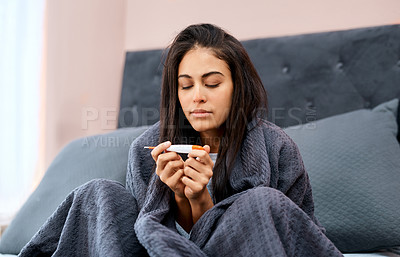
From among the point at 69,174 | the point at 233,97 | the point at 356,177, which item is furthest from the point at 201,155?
the point at 69,174

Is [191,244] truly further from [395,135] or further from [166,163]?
[395,135]

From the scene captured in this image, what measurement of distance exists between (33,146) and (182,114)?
1190 millimetres

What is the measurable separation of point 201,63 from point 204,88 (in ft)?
0.22

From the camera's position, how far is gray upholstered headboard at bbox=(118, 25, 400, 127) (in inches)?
65.7

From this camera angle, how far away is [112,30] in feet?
7.88

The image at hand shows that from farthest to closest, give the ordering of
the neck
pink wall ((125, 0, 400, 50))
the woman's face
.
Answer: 1. pink wall ((125, 0, 400, 50))
2. the neck
3. the woman's face

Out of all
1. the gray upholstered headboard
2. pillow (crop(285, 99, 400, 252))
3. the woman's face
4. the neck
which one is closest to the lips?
the woman's face

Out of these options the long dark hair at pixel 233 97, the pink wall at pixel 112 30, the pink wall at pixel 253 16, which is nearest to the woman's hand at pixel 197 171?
the long dark hair at pixel 233 97

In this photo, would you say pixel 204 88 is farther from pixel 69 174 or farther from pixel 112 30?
pixel 112 30

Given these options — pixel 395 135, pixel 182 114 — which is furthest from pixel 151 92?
pixel 395 135

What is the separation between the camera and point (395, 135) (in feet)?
5.00

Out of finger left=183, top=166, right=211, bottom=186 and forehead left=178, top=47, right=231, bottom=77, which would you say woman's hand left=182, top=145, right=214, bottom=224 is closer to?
finger left=183, top=166, right=211, bottom=186

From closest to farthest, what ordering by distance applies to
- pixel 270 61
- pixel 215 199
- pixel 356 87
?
pixel 215 199
pixel 356 87
pixel 270 61

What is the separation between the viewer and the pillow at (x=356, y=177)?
1.25 metres
